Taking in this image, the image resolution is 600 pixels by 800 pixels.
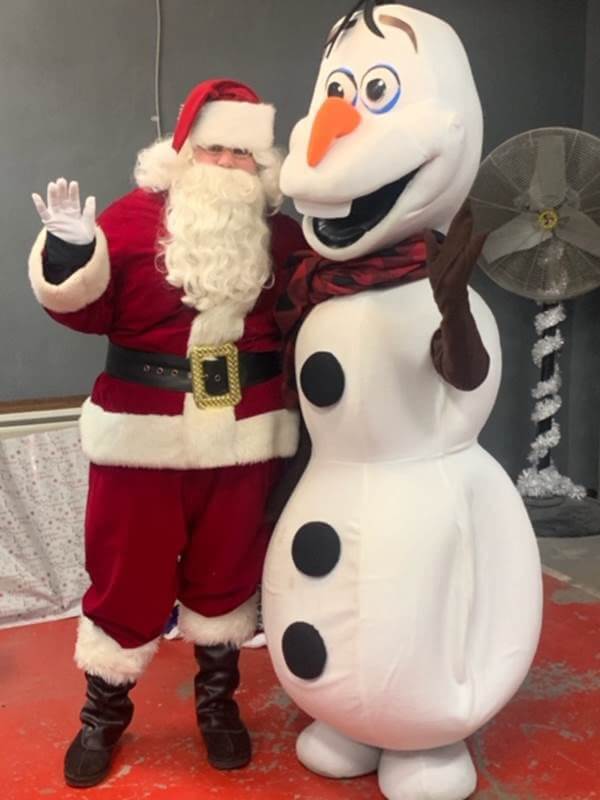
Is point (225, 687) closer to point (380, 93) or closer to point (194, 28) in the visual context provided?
point (380, 93)

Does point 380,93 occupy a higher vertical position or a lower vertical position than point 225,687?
higher

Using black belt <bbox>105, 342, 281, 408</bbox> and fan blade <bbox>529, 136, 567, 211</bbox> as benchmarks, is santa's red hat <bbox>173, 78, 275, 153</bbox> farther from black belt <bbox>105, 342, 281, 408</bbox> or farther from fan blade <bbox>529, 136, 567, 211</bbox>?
fan blade <bbox>529, 136, 567, 211</bbox>

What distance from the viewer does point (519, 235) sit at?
329cm

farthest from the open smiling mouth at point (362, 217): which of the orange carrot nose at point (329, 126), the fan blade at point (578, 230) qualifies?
the fan blade at point (578, 230)

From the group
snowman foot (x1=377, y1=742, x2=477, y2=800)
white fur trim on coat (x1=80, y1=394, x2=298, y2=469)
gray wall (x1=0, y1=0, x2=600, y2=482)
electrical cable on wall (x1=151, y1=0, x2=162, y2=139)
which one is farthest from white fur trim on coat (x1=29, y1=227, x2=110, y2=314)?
electrical cable on wall (x1=151, y1=0, x2=162, y2=139)

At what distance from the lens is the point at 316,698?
5.38ft

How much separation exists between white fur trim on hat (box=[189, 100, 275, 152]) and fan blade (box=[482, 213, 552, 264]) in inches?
66.0

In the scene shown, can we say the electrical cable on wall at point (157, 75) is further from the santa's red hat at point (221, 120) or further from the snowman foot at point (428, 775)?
the snowman foot at point (428, 775)

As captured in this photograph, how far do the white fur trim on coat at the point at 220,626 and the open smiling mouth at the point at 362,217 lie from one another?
784 mm

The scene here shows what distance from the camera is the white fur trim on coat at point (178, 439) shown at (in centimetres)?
170

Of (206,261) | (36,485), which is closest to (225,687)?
(206,261)

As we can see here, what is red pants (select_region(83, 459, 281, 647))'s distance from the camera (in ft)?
5.74

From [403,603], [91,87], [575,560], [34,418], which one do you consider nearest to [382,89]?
[403,603]

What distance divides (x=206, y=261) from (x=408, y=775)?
3.39 feet
